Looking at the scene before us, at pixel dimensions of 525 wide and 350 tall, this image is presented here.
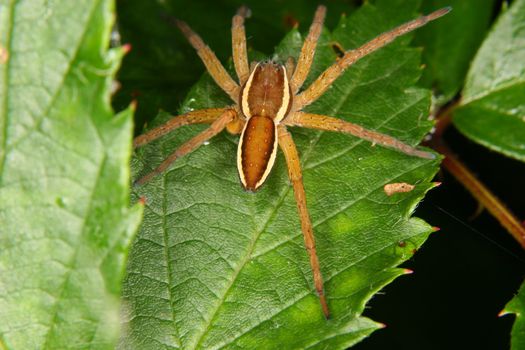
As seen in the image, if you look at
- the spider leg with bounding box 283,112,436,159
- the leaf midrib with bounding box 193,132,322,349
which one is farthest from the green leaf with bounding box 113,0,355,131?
the leaf midrib with bounding box 193,132,322,349

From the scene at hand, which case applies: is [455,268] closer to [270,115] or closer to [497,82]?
[497,82]

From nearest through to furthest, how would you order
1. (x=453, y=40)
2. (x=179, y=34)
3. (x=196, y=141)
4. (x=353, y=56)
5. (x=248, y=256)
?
(x=248, y=256) → (x=196, y=141) → (x=353, y=56) → (x=453, y=40) → (x=179, y=34)

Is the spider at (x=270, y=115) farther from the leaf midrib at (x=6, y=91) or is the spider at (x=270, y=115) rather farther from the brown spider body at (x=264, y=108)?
the leaf midrib at (x=6, y=91)

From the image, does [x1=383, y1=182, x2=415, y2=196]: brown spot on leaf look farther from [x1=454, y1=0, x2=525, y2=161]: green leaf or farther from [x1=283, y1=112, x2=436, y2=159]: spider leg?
[x1=454, y1=0, x2=525, y2=161]: green leaf

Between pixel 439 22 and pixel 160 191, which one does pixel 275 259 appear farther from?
pixel 439 22

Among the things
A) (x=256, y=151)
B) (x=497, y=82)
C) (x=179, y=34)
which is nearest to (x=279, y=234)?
(x=256, y=151)

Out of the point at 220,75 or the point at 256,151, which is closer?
the point at 256,151

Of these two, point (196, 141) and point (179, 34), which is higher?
point (179, 34)
